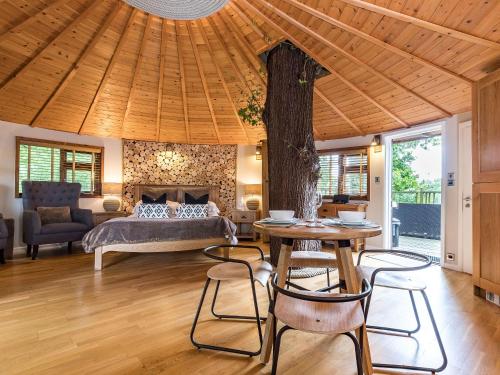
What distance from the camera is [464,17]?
2.39 m

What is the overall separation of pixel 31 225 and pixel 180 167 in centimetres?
304

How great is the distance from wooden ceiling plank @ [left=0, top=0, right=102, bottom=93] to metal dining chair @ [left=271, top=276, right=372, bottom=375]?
364cm

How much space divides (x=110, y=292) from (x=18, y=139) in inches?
145

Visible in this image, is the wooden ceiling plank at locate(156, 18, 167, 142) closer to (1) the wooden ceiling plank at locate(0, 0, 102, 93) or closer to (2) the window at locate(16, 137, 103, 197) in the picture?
(1) the wooden ceiling plank at locate(0, 0, 102, 93)

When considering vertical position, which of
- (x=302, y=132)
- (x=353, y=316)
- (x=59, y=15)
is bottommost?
(x=353, y=316)

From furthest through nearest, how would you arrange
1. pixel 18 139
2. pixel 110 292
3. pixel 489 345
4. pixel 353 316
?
pixel 18 139
pixel 110 292
pixel 489 345
pixel 353 316

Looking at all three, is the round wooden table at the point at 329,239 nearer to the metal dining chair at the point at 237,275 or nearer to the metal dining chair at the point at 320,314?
the metal dining chair at the point at 237,275

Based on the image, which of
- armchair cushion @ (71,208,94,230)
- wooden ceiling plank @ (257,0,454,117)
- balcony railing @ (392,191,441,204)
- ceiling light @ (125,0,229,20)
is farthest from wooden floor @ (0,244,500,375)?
balcony railing @ (392,191,441,204)

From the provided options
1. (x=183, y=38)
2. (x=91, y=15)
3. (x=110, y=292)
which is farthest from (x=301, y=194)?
(x=91, y=15)

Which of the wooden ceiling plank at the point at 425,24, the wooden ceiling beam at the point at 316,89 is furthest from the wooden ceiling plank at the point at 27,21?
the wooden ceiling plank at the point at 425,24

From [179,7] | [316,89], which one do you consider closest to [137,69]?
[179,7]

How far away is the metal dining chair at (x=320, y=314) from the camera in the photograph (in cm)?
112

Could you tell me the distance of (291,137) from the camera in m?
3.48

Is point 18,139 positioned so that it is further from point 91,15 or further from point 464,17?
point 464,17
